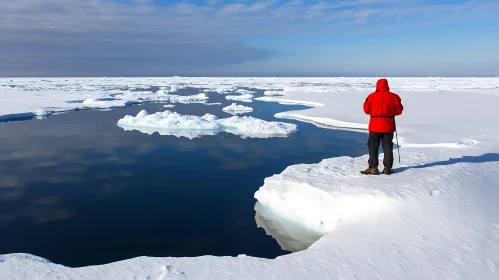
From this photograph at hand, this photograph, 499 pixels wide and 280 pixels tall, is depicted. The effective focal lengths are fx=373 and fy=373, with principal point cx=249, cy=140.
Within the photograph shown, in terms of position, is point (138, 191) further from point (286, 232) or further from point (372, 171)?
point (372, 171)

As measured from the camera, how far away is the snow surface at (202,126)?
13203mm

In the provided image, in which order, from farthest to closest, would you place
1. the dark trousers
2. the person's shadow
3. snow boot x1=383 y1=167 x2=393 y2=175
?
the person's shadow → snow boot x1=383 y1=167 x2=393 y2=175 → the dark trousers

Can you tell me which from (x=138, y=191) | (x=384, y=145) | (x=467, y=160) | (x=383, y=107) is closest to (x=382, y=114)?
(x=383, y=107)

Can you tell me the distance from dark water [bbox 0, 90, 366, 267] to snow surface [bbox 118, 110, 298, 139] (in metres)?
0.77

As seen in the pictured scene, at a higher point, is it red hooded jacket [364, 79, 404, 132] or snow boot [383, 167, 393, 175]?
red hooded jacket [364, 79, 404, 132]

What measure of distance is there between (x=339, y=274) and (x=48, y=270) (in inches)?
95.4

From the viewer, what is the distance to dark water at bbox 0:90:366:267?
474 cm

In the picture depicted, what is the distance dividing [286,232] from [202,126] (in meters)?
9.43

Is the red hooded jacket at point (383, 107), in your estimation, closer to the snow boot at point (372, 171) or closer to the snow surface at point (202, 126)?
the snow boot at point (372, 171)

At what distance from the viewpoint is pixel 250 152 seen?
33.9 feet

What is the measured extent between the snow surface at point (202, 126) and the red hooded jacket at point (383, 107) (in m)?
7.97

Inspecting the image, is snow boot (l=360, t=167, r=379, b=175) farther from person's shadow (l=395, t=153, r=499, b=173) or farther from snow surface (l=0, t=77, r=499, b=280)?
person's shadow (l=395, t=153, r=499, b=173)

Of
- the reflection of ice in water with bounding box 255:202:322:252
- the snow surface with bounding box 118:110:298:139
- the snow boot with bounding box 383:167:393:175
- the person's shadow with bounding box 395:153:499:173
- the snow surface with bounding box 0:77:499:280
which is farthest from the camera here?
the snow surface with bounding box 118:110:298:139

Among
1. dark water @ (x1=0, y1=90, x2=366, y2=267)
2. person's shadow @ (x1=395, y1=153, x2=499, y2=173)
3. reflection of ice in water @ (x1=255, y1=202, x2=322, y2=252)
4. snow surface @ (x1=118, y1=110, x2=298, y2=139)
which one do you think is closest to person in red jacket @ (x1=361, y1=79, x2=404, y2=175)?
person's shadow @ (x1=395, y1=153, x2=499, y2=173)
